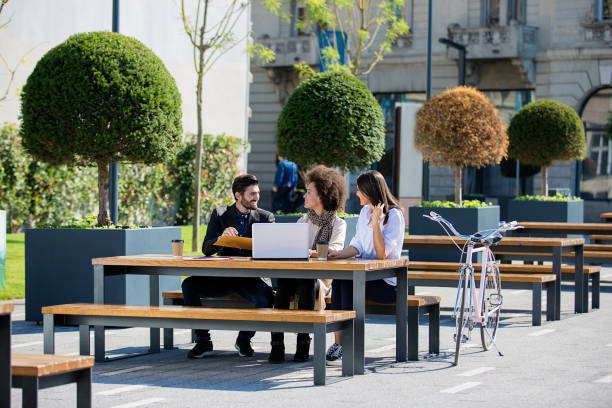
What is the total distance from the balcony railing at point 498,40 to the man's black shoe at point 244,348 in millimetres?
25570

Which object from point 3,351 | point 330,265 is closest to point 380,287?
point 330,265

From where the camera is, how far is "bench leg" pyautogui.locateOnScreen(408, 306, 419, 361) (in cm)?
852

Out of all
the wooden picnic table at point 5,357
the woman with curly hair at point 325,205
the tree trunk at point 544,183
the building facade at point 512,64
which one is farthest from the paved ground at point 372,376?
the building facade at point 512,64

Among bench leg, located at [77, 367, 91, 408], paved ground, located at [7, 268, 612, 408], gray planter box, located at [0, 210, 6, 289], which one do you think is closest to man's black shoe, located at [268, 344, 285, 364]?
paved ground, located at [7, 268, 612, 408]

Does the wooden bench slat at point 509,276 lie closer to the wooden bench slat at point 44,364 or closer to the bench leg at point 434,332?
the bench leg at point 434,332

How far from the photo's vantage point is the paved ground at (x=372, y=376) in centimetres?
686

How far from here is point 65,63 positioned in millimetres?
10695

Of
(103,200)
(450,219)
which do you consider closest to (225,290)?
(103,200)

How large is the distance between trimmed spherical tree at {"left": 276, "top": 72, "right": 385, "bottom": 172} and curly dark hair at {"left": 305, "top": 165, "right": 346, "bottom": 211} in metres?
5.11

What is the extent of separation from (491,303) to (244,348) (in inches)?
85.7

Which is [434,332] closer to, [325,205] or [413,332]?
[413,332]

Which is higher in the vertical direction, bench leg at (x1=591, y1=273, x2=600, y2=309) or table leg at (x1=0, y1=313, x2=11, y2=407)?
table leg at (x1=0, y1=313, x2=11, y2=407)

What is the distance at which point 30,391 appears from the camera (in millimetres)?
5246

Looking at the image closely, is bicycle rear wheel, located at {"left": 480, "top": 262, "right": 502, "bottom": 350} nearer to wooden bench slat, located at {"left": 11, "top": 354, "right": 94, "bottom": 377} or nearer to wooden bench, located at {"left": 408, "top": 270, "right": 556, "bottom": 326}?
wooden bench, located at {"left": 408, "top": 270, "right": 556, "bottom": 326}
